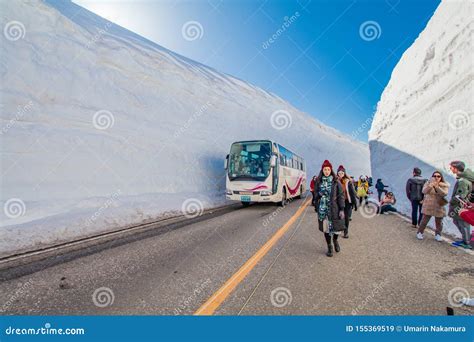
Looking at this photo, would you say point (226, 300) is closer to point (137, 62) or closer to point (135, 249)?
point (135, 249)

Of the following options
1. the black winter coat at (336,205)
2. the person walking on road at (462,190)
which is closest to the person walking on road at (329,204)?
the black winter coat at (336,205)

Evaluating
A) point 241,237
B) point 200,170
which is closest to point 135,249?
point 241,237

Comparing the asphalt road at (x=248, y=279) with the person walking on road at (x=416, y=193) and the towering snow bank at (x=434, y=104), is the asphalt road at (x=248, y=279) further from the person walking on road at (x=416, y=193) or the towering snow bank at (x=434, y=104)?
the towering snow bank at (x=434, y=104)

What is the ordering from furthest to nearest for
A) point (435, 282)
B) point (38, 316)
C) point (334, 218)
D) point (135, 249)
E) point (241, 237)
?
point (241, 237) → point (135, 249) → point (334, 218) → point (435, 282) → point (38, 316)

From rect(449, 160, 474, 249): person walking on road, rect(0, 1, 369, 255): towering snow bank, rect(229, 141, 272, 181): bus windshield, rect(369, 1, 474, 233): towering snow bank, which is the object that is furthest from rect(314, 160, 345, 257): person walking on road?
rect(369, 1, 474, 233): towering snow bank

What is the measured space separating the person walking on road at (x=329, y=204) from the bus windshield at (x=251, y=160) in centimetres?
752

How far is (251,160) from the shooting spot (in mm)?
13539

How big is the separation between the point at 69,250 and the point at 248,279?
167 inches

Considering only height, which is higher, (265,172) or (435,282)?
(265,172)

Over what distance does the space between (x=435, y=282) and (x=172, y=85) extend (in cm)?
3051

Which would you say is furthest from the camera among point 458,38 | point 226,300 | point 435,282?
point 458,38

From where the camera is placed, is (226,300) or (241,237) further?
(241,237)

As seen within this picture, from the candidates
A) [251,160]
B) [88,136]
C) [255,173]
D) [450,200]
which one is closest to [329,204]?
[450,200]

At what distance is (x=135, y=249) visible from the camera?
18.4 ft
